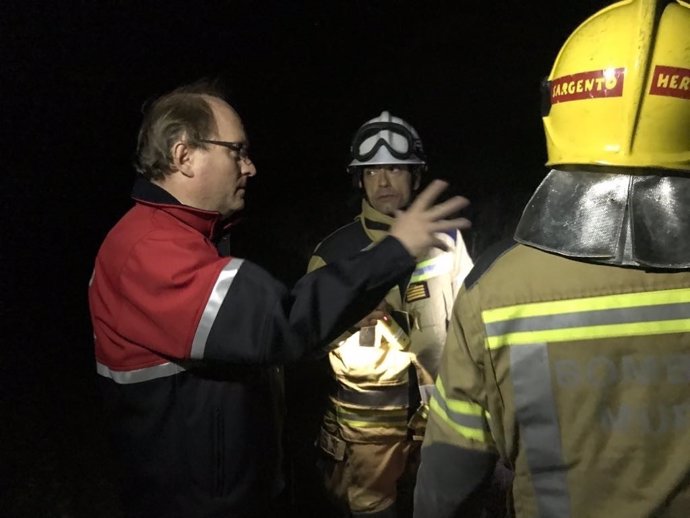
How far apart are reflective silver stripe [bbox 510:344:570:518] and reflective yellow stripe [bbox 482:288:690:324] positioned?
79 millimetres

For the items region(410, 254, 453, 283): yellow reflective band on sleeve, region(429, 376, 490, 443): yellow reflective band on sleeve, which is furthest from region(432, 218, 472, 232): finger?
region(410, 254, 453, 283): yellow reflective band on sleeve

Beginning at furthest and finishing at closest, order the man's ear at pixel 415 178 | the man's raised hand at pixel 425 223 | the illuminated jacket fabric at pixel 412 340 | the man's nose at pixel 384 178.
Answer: the man's ear at pixel 415 178, the man's nose at pixel 384 178, the illuminated jacket fabric at pixel 412 340, the man's raised hand at pixel 425 223

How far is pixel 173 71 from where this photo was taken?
333 centimetres

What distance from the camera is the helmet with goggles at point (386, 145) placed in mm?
3268

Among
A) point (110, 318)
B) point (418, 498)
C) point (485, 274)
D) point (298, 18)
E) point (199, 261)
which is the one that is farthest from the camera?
point (298, 18)

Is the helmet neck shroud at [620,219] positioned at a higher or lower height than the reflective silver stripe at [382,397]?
higher

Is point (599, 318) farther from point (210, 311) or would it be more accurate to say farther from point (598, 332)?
point (210, 311)

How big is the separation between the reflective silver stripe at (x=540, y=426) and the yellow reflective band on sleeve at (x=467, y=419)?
0.44ft

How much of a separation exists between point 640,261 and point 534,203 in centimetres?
28

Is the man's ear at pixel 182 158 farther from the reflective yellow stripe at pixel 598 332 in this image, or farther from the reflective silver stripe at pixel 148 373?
the reflective yellow stripe at pixel 598 332

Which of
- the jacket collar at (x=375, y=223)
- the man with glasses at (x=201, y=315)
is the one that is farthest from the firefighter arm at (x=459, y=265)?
the man with glasses at (x=201, y=315)

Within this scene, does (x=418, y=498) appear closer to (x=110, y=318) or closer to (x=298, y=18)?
(x=110, y=318)

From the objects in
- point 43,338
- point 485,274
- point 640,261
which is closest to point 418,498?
point 485,274

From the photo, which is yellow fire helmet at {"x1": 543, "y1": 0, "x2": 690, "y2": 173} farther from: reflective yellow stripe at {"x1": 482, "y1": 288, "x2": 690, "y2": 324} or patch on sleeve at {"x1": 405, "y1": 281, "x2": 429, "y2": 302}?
patch on sleeve at {"x1": 405, "y1": 281, "x2": 429, "y2": 302}
